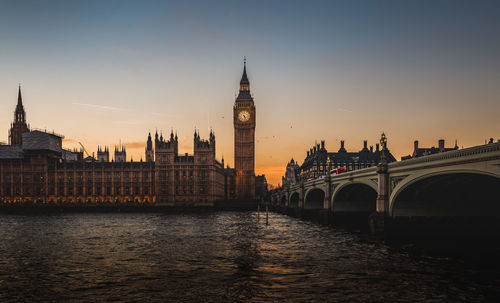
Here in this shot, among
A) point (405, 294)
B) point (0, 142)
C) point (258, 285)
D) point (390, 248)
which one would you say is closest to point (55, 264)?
point (258, 285)

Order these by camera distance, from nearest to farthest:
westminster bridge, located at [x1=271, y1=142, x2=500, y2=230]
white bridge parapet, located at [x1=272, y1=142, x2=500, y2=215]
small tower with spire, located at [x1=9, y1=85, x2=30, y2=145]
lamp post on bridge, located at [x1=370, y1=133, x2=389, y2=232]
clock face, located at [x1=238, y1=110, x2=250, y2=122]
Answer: white bridge parapet, located at [x1=272, y1=142, x2=500, y2=215] < westminster bridge, located at [x1=271, y1=142, x2=500, y2=230] < lamp post on bridge, located at [x1=370, y1=133, x2=389, y2=232] < clock face, located at [x1=238, y1=110, x2=250, y2=122] < small tower with spire, located at [x1=9, y1=85, x2=30, y2=145]

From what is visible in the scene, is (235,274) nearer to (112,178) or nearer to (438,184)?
(438,184)

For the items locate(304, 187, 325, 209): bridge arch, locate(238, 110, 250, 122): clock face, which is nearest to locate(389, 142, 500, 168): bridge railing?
locate(304, 187, 325, 209): bridge arch

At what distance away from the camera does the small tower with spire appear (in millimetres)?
190875

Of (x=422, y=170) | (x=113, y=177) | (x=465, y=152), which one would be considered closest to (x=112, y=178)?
(x=113, y=177)

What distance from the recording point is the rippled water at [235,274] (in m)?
22.5

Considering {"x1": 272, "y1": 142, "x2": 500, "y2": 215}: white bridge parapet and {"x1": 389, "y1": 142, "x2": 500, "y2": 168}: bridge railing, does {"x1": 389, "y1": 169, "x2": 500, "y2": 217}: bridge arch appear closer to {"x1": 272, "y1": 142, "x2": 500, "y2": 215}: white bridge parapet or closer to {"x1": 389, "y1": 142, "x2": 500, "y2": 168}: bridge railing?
{"x1": 272, "y1": 142, "x2": 500, "y2": 215}: white bridge parapet

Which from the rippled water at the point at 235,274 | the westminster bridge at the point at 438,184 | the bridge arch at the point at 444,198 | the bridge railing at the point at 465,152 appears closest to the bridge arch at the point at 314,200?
the westminster bridge at the point at 438,184

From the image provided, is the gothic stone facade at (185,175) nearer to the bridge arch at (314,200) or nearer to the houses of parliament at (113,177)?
the houses of parliament at (113,177)

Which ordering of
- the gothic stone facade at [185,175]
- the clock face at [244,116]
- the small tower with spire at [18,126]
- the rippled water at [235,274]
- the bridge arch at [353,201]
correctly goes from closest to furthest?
1. the rippled water at [235,274]
2. the bridge arch at [353,201]
3. the gothic stone facade at [185,175]
4. the clock face at [244,116]
5. the small tower with spire at [18,126]

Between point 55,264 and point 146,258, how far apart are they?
6.97m

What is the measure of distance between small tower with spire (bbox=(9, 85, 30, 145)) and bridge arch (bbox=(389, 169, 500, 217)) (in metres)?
187

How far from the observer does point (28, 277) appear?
2752 cm

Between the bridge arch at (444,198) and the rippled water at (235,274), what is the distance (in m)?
6.39
